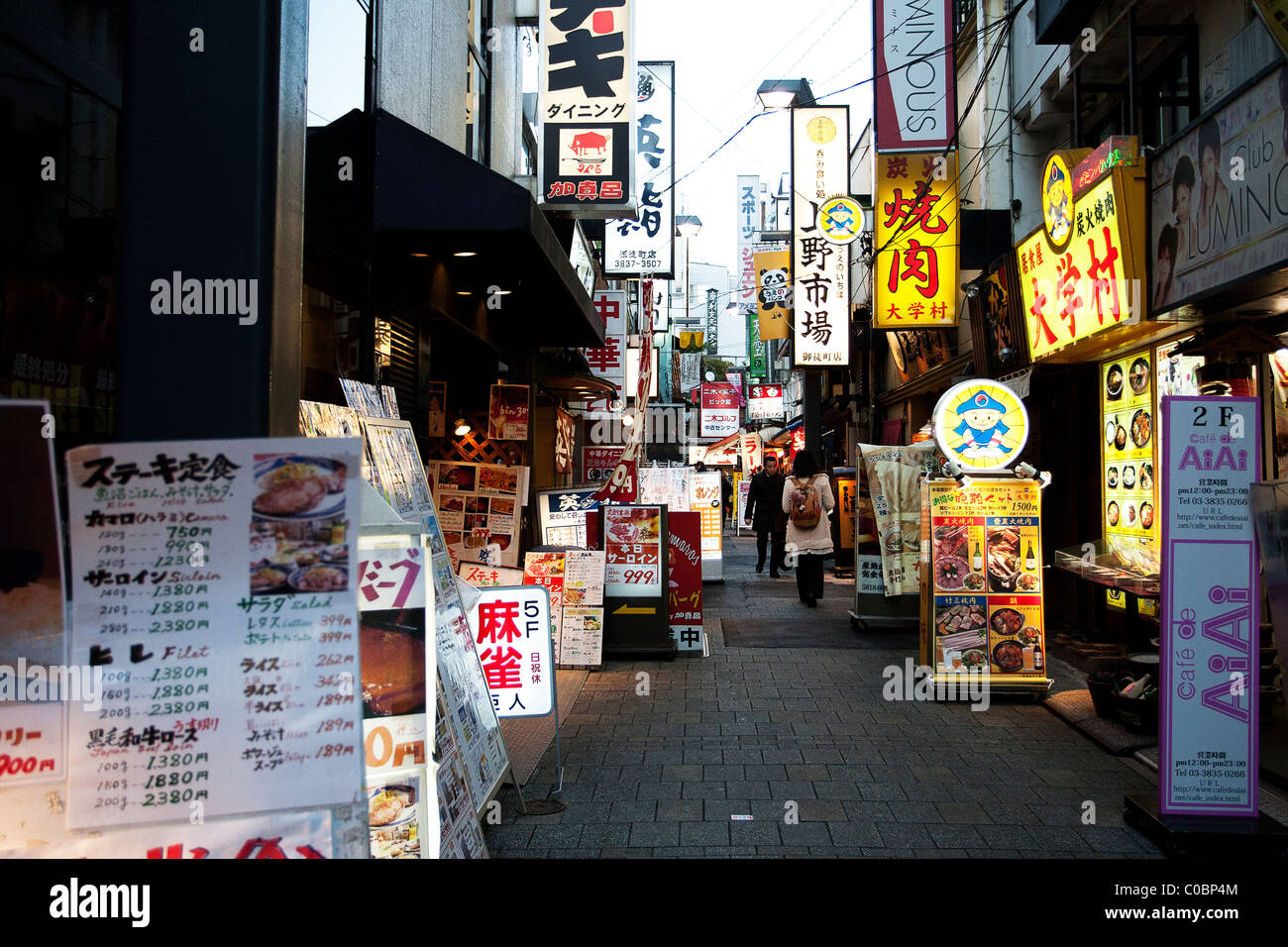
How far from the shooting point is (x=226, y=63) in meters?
3.45

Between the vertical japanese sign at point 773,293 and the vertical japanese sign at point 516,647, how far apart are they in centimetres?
1807

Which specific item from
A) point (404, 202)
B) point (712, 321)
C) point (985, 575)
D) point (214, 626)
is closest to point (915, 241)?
point (985, 575)

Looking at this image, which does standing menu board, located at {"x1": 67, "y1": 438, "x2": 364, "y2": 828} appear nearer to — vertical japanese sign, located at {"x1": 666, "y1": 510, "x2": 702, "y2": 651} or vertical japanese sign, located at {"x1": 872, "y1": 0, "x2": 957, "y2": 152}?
vertical japanese sign, located at {"x1": 666, "y1": 510, "x2": 702, "y2": 651}

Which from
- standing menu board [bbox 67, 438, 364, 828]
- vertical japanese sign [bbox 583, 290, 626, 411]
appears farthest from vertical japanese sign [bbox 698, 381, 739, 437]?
standing menu board [bbox 67, 438, 364, 828]

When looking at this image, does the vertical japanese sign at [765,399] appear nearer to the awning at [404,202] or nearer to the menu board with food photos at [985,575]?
the menu board with food photos at [985,575]

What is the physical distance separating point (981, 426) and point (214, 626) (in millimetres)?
7285

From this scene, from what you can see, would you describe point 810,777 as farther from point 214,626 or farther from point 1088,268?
point 1088,268

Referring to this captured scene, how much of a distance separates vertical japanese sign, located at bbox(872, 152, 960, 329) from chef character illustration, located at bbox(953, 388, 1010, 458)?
541cm

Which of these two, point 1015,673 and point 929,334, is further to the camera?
point 929,334

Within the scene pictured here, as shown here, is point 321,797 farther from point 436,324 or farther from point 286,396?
point 436,324

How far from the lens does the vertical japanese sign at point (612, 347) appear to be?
736 inches

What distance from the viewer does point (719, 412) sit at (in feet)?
104
